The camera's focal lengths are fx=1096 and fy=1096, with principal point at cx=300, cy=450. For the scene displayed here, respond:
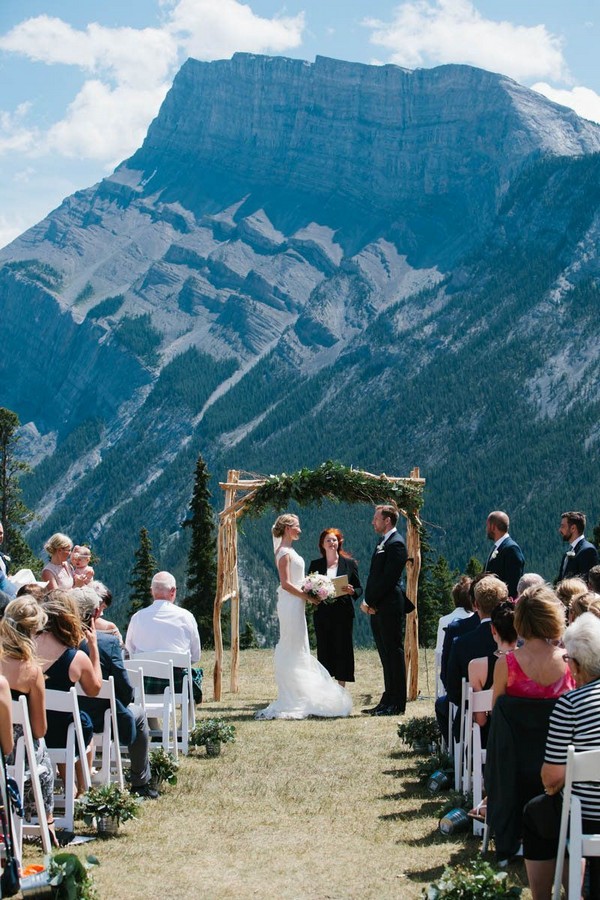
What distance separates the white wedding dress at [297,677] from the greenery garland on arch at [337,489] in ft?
6.27

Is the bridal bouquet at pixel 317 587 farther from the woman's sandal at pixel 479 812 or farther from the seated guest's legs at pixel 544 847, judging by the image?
the seated guest's legs at pixel 544 847

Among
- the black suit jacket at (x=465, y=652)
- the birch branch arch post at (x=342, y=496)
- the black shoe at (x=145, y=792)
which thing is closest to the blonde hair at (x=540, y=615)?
the black suit jacket at (x=465, y=652)

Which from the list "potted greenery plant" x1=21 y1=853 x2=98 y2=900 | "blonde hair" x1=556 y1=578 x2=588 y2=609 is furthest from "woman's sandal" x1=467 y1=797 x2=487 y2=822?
"potted greenery plant" x1=21 y1=853 x2=98 y2=900

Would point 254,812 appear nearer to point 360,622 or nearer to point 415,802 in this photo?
point 415,802

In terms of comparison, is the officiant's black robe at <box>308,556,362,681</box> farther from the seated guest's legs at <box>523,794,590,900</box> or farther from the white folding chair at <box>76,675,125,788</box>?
the seated guest's legs at <box>523,794,590,900</box>

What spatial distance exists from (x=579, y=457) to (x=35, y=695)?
148m

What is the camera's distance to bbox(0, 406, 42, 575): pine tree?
40156 mm

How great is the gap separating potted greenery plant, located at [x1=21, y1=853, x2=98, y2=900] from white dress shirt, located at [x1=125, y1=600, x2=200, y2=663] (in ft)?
17.2

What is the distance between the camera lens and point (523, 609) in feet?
20.2

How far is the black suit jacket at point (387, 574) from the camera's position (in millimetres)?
13398

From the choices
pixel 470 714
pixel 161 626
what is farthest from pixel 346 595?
pixel 470 714

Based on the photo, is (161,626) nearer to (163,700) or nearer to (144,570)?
(163,700)

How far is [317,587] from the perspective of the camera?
44.3 feet

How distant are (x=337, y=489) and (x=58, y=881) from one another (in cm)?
1040
